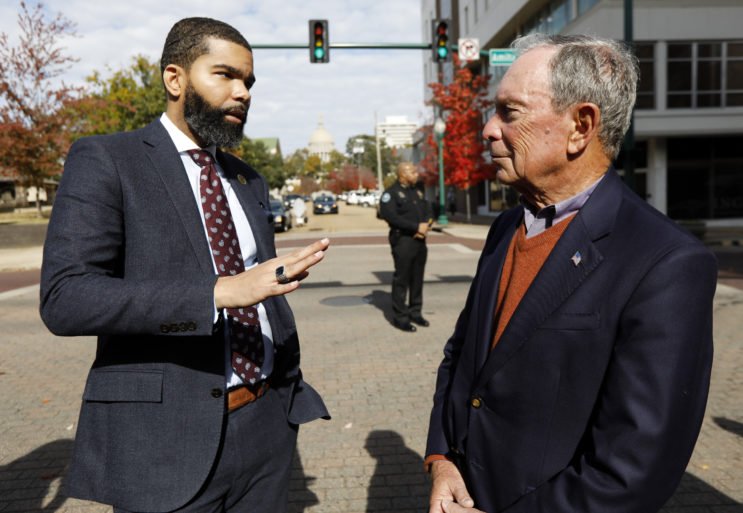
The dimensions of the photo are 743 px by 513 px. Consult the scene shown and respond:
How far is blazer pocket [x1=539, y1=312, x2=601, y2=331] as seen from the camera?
147 centimetres

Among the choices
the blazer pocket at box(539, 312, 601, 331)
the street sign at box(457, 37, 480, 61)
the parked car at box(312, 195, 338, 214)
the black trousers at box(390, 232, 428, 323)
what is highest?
the street sign at box(457, 37, 480, 61)

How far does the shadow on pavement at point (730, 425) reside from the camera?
4496 mm

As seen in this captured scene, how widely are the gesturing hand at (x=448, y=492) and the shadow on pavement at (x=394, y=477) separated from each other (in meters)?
1.79

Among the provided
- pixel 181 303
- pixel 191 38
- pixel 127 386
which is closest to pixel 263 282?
pixel 181 303

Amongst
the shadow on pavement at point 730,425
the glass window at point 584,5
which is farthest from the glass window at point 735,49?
the shadow on pavement at point 730,425

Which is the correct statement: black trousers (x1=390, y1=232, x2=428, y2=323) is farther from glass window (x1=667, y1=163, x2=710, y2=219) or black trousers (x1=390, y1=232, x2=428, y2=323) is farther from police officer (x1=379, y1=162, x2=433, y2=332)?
glass window (x1=667, y1=163, x2=710, y2=219)

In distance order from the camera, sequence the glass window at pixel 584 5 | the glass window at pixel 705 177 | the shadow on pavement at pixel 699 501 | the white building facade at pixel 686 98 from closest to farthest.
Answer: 1. the shadow on pavement at pixel 699 501
2. the white building facade at pixel 686 98
3. the glass window at pixel 584 5
4. the glass window at pixel 705 177

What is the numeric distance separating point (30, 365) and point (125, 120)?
26.1 meters

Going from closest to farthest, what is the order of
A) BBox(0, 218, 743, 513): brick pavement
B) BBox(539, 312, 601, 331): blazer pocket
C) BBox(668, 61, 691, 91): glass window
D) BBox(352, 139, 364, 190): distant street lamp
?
1. BBox(539, 312, 601, 331): blazer pocket
2. BBox(0, 218, 743, 513): brick pavement
3. BBox(668, 61, 691, 91): glass window
4. BBox(352, 139, 364, 190): distant street lamp

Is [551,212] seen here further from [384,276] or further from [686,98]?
[686,98]

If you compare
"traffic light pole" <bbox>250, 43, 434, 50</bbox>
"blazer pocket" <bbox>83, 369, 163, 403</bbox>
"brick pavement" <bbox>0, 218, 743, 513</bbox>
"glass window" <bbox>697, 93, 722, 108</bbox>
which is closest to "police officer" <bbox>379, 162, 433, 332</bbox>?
"brick pavement" <bbox>0, 218, 743, 513</bbox>

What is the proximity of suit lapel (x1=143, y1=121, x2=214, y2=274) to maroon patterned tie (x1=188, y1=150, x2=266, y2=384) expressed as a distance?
0.24ft

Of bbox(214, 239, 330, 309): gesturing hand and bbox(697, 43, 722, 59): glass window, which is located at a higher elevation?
bbox(697, 43, 722, 59): glass window

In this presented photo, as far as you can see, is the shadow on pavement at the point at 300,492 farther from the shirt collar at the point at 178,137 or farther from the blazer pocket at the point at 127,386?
the shirt collar at the point at 178,137
